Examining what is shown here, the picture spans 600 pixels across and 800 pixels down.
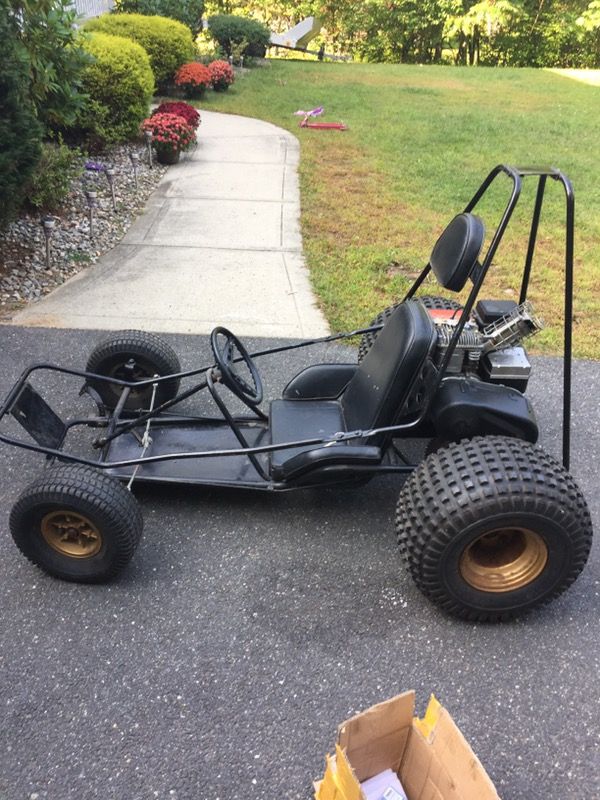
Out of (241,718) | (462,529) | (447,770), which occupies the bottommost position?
(241,718)

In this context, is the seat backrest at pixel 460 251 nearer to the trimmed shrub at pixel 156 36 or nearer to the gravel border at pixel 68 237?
the gravel border at pixel 68 237

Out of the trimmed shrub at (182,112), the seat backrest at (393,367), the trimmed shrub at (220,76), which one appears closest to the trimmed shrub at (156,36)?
the trimmed shrub at (220,76)

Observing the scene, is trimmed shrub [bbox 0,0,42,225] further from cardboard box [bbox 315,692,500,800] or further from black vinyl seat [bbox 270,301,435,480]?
cardboard box [bbox 315,692,500,800]

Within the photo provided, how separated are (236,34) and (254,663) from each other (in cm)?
1834

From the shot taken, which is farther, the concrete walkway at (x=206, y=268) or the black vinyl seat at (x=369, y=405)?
the concrete walkway at (x=206, y=268)

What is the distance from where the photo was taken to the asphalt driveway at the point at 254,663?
208 cm

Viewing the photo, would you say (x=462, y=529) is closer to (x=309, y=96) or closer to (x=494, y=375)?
(x=494, y=375)

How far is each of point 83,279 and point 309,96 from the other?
33.3 feet

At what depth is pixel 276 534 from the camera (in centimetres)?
297

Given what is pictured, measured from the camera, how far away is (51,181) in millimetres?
6336

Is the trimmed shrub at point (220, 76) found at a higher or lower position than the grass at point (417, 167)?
higher

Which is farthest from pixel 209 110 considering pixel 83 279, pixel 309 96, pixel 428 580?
pixel 428 580

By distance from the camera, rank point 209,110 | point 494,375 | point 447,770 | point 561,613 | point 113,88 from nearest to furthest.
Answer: point 447,770 → point 561,613 → point 494,375 → point 113,88 → point 209,110

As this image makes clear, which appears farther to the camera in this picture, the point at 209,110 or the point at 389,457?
the point at 209,110
